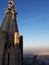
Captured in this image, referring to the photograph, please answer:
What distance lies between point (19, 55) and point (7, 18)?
5.80 metres

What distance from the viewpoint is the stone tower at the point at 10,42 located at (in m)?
24.0

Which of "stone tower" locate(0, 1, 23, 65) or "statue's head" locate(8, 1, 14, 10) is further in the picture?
"statue's head" locate(8, 1, 14, 10)

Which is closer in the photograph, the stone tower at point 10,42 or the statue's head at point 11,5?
the stone tower at point 10,42

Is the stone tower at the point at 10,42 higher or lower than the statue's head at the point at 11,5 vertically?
lower

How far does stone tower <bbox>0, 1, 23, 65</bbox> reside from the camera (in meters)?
24.0

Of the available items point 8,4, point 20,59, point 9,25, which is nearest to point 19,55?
point 20,59

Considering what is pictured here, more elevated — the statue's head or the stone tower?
the statue's head

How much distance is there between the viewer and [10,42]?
2492cm

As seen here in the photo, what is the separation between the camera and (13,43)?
24938 millimetres

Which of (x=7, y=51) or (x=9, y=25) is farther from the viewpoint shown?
(x=9, y=25)

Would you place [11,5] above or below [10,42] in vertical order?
above

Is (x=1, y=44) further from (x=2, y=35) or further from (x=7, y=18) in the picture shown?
(x=7, y=18)

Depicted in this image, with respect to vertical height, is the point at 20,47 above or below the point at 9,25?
below

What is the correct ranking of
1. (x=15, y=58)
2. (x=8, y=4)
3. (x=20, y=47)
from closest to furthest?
(x=15, y=58) < (x=20, y=47) < (x=8, y=4)
